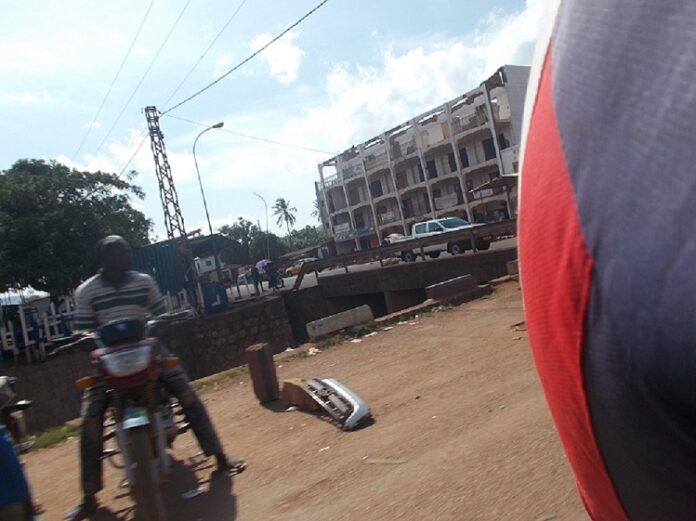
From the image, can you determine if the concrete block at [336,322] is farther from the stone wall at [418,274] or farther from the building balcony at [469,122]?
the building balcony at [469,122]

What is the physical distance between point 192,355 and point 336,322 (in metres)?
6.84

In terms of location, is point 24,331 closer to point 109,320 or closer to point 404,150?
point 109,320

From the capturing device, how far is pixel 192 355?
46.2ft

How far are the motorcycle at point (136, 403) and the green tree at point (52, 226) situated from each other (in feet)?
46.6

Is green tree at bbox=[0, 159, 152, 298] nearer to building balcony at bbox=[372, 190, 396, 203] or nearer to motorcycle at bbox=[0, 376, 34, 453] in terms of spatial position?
motorcycle at bbox=[0, 376, 34, 453]

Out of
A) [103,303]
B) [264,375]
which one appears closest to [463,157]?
[264,375]

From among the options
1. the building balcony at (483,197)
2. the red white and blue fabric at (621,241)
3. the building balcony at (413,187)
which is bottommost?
the red white and blue fabric at (621,241)

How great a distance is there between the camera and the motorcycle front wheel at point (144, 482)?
2805 mm

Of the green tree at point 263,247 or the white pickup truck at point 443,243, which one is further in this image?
the green tree at point 263,247

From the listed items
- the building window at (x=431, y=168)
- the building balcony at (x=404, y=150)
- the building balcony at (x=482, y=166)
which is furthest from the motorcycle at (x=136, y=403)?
the building balcony at (x=404, y=150)

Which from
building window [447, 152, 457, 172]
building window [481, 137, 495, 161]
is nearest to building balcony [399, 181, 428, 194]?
building window [447, 152, 457, 172]

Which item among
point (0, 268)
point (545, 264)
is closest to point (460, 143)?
point (0, 268)

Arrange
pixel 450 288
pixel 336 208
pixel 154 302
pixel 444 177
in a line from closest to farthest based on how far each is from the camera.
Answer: pixel 154 302, pixel 450 288, pixel 444 177, pixel 336 208

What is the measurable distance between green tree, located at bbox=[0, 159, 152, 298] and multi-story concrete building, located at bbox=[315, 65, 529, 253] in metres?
21.8
